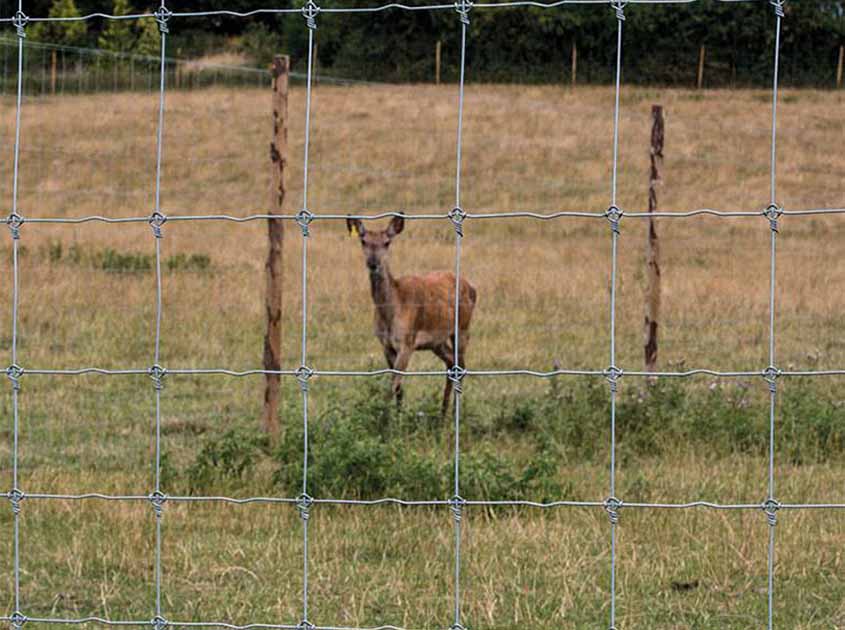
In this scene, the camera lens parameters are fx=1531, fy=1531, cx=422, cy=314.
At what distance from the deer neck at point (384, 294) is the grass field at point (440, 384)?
1.95 ft

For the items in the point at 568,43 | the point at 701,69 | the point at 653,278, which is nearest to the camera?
the point at 653,278

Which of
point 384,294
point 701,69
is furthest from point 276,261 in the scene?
point 701,69

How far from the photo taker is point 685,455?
8.61 m

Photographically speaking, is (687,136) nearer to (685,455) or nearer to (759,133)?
(759,133)

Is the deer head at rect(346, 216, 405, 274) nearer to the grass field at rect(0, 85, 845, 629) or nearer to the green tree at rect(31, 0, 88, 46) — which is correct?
the grass field at rect(0, 85, 845, 629)

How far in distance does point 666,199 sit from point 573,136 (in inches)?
174

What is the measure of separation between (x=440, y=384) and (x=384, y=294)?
1153mm

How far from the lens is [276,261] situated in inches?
377

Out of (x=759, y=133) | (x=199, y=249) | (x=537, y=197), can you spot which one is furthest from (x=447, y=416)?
(x=759, y=133)

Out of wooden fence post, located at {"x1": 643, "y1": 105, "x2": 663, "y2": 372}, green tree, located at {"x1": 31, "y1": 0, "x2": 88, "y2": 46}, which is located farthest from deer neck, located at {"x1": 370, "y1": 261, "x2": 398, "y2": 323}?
green tree, located at {"x1": 31, "y1": 0, "x2": 88, "y2": 46}

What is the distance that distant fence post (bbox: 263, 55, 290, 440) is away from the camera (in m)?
9.31

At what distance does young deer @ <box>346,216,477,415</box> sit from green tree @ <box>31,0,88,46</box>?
23572 mm

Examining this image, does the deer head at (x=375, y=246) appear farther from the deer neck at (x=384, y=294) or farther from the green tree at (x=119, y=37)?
the green tree at (x=119, y=37)

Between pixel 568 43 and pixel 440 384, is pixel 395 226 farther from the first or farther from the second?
pixel 568 43
